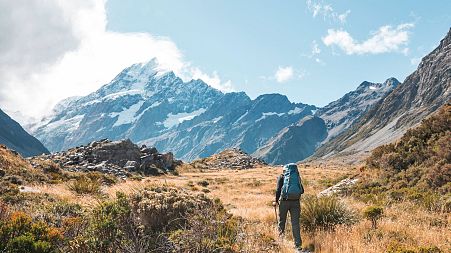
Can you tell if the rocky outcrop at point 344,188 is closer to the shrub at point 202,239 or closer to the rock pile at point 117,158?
the shrub at point 202,239

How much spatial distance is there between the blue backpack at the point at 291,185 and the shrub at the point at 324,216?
1.33m

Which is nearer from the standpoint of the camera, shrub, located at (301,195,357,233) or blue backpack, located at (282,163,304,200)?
blue backpack, located at (282,163,304,200)

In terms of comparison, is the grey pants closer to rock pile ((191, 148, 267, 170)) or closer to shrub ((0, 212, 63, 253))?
shrub ((0, 212, 63, 253))

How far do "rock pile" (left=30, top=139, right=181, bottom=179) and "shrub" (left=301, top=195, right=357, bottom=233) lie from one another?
33.2 m

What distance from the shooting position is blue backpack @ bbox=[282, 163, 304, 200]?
37.6ft

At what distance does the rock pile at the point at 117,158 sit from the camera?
47.4 meters

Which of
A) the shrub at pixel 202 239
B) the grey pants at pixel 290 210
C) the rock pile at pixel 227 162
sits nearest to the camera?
the shrub at pixel 202 239

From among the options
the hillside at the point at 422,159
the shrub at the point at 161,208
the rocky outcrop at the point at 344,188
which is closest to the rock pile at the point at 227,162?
the rocky outcrop at the point at 344,188

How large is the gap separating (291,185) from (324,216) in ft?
5.98

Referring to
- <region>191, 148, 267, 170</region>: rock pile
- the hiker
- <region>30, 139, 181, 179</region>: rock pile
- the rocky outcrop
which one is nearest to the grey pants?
the hiker

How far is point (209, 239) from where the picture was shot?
27.0 feet

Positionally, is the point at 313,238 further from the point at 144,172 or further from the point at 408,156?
the point at 144,172

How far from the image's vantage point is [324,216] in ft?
40.8

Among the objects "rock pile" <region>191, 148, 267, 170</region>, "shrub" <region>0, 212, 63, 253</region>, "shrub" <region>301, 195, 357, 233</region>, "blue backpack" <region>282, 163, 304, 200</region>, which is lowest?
"shrub" <region>301, 195, 357, 233</region>
